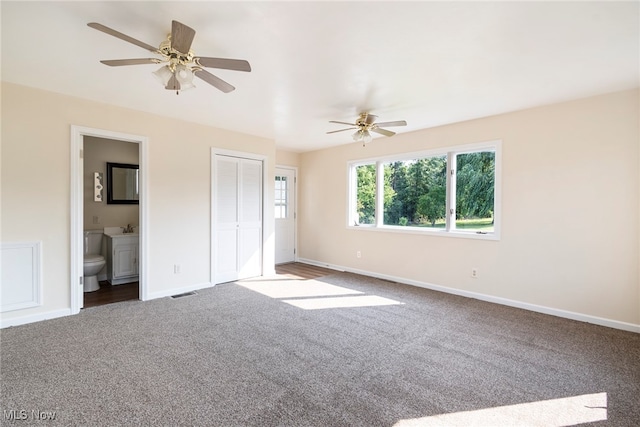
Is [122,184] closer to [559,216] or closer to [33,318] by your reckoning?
[33,318]

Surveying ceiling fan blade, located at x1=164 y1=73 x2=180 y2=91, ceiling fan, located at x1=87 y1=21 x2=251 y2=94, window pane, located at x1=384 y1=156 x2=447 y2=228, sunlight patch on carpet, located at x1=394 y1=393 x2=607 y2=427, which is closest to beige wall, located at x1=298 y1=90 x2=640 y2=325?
window pane, located at x1=384 y1=156 x2=447 y2=228

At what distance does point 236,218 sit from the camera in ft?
16.5

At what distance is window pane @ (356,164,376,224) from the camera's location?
5.60 m

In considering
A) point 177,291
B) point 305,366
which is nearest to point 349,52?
point 305,366

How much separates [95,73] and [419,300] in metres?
4.42

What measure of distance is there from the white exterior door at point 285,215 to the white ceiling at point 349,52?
2859 mm

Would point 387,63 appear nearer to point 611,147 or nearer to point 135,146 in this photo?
point 611,147

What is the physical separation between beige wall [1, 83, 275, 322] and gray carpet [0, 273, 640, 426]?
67 centimetres

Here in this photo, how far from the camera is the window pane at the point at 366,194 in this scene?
5.60 m

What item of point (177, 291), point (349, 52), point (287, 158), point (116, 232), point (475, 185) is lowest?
point (177, 291)

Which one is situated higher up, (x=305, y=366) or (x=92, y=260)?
(x=92, y=260)

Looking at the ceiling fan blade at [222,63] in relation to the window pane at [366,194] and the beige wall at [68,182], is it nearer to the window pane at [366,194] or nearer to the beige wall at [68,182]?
the beige wall at [68,182]

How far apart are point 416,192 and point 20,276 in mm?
5124

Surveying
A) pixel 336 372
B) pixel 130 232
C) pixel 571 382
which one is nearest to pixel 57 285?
pixel 130 232
